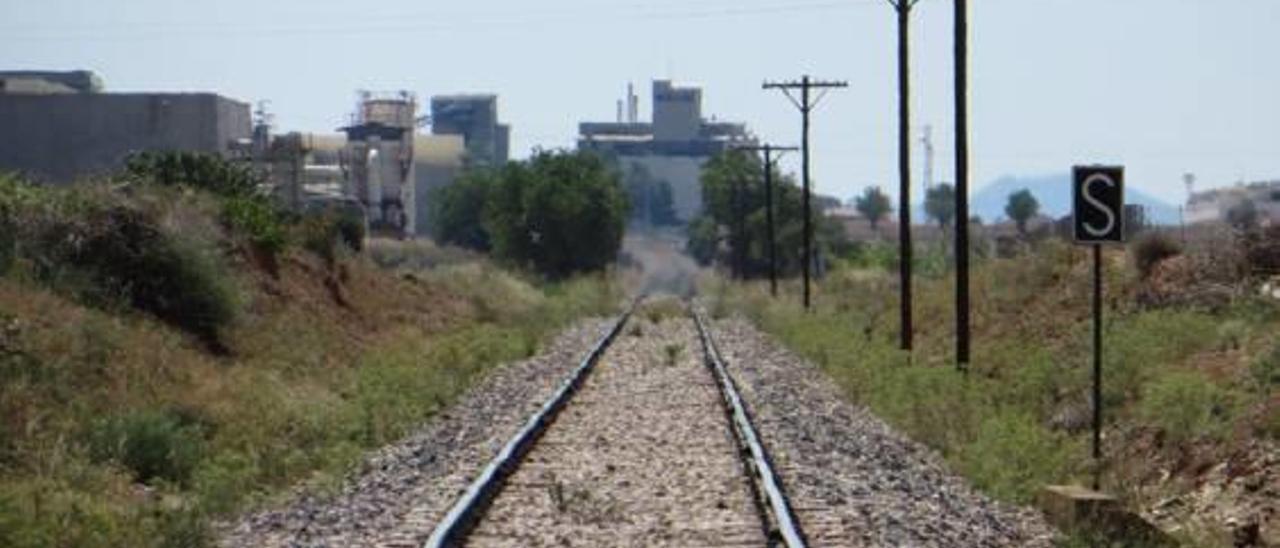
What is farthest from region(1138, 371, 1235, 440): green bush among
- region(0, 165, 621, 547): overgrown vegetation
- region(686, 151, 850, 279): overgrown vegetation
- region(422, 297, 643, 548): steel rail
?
region(686, 151, 850, 279): overgrown vegetation

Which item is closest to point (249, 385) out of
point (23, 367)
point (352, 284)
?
point (23, 367)

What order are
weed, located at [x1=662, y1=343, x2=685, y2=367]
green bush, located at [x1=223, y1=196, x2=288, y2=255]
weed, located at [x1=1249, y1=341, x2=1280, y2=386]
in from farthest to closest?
green bush, located at [x1=223, y1=196, x2=288, y2=255]
weed, located at [x1=662, y1=343, x2=685, y2=367]
weed, located at [x1=1249, y1=341, x2=1280, y2=386]

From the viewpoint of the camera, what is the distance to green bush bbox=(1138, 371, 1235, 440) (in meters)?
21.9

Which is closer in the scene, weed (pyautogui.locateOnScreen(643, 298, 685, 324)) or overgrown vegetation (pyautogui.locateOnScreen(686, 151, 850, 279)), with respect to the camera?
weed (pyautogui.locateOnScreen(643, 298, 685, 324))

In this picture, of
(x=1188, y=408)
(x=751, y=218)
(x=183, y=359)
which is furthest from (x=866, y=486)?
(x=751, y=218)

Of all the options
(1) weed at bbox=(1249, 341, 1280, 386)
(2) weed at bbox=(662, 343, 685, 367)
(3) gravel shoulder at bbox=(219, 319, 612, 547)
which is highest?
(1) weed at bbox=(1249, 341, 1280, 386)

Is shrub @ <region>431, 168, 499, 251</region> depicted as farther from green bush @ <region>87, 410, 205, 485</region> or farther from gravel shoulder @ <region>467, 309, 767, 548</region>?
green bush @ <region>87, 410, 205, 485</region>

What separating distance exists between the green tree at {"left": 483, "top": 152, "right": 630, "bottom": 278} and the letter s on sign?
84.7m

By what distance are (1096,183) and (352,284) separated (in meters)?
36.8

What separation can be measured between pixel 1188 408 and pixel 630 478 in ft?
19.9

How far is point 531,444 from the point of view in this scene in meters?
23.9

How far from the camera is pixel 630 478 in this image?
67.0 ft

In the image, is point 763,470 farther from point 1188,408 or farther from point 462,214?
point 462,214

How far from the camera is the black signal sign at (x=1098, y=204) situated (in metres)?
20.2
